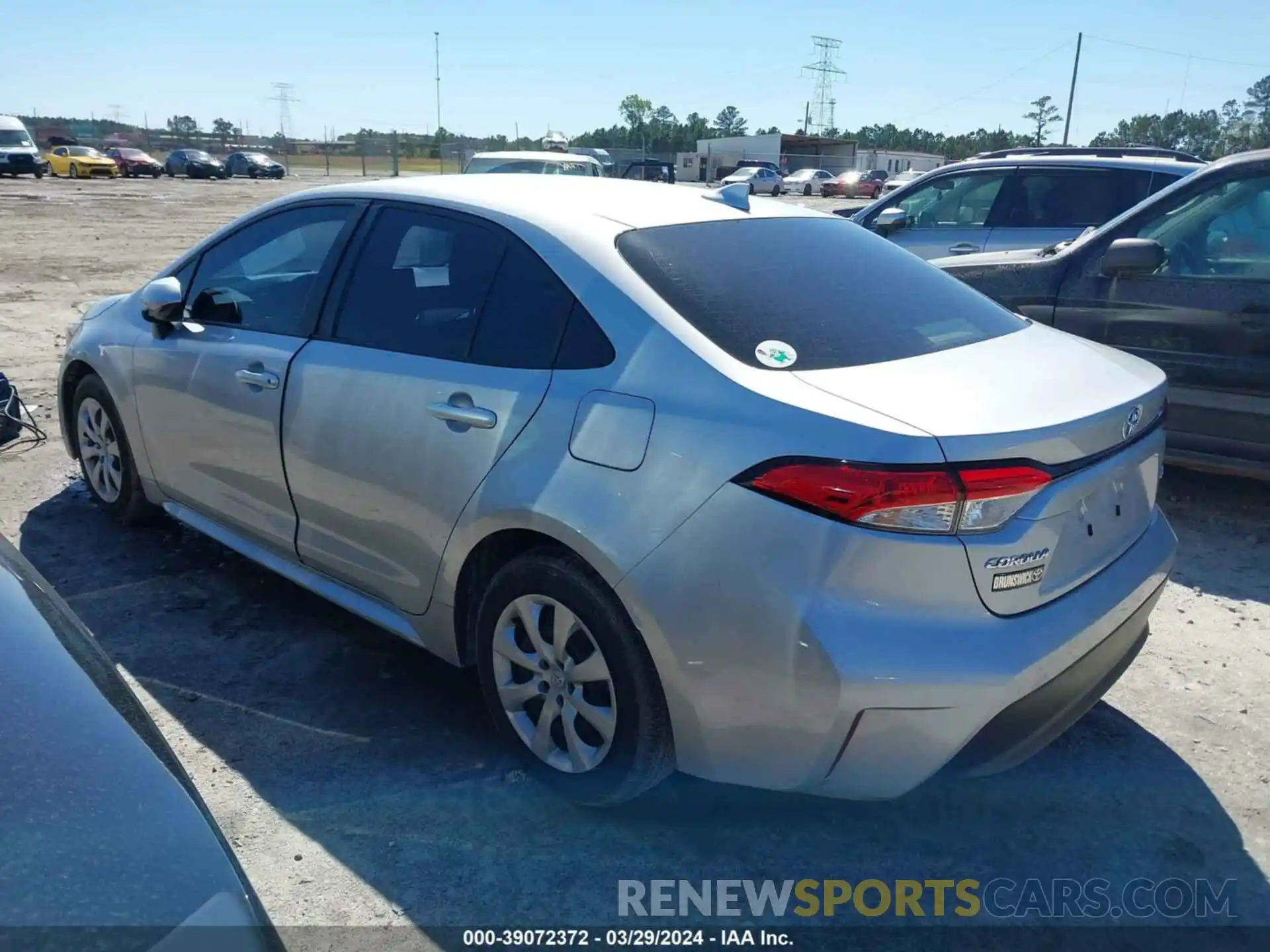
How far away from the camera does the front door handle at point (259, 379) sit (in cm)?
352

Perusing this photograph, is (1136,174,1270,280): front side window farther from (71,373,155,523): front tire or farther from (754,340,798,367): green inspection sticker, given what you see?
(71,373,155,523): front tire

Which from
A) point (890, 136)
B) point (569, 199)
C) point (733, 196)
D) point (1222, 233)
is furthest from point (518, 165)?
point (890, 136)

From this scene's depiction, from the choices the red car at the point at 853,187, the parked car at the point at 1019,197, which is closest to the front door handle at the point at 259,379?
the parked car at the point at 1019,197

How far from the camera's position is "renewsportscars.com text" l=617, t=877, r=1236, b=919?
2.51m

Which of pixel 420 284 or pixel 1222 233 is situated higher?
pixel 1222 233

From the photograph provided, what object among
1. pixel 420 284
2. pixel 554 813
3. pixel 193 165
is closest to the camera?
pixel 554 813

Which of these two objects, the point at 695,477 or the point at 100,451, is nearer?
the point at 695,477

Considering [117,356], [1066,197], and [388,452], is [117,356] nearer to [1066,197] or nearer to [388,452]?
[388,452]

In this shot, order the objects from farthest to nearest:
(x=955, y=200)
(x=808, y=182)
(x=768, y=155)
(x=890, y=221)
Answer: (x=768, y=155)
(x=808, y=182)
(x=955, y=200)
(x=890, y=221)

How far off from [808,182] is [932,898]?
176ft

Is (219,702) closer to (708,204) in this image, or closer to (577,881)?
(577,881)

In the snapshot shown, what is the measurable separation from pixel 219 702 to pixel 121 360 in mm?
1814

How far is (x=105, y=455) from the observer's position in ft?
15.5

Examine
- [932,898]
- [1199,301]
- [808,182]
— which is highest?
[808,182]
